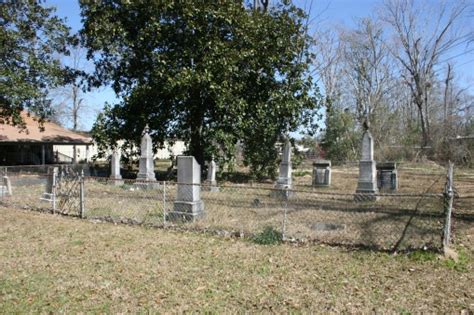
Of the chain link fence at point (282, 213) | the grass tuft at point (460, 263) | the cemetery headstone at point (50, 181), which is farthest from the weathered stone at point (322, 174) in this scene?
the grass tuft at point (460, 263)

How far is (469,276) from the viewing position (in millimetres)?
5805

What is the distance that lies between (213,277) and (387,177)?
46.9 feet

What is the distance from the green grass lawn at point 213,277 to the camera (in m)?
4.84

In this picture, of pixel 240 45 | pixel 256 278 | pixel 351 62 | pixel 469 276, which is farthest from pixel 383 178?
pixel 351 62

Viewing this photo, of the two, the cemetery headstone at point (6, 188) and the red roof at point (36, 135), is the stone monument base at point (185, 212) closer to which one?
the cemetery headstone at point (6, 188)

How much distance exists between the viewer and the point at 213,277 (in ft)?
19.1

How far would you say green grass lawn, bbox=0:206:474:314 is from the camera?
4.84 meters

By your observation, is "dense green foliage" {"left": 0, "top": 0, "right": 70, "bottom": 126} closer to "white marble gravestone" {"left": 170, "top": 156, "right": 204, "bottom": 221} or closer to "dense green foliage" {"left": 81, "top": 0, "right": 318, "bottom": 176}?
"dense green foliage" {"left": 81, "top": 0, "right": 318, "bottom": 176}

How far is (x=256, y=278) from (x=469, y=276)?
3.06 metres

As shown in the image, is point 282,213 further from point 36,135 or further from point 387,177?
point 36,135

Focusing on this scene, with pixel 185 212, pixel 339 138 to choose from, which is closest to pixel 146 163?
pixel 185 212

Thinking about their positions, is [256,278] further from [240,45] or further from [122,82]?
[122,82]

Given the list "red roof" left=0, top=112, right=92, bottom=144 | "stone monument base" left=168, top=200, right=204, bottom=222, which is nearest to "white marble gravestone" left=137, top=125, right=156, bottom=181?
"stone monument base" left=168, top=200, right=204, bottom=222

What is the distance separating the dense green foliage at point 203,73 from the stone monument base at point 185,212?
9.21 meters
